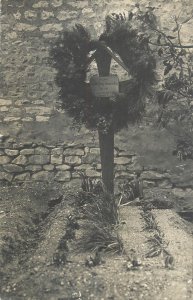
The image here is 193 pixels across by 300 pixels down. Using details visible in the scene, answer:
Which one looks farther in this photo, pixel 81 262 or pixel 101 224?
pixel 101 224

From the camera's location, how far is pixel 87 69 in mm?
6711

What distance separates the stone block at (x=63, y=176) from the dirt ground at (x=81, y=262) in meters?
0.60

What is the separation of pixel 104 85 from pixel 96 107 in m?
0.31

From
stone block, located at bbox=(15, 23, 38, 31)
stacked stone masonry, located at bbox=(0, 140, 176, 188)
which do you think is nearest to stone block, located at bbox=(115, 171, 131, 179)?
stacked stone masonry, located at bbox=(0, 140, 176, 188)

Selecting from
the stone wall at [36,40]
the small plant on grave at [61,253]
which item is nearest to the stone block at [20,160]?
the stone wall at [36,40]

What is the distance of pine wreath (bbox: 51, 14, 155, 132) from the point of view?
665cm

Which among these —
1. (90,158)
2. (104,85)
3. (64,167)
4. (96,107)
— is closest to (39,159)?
(64,167)

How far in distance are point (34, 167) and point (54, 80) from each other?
124cm

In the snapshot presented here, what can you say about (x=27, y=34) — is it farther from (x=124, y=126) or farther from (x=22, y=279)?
(x=22, y=279)

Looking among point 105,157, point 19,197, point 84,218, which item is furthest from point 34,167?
point 84,218

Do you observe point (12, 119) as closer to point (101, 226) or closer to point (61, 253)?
point (101, 226)

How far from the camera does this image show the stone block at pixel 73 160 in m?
6.91

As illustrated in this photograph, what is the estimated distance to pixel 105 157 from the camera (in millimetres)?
6875

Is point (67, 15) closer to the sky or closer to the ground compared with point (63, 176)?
closer to the sky
